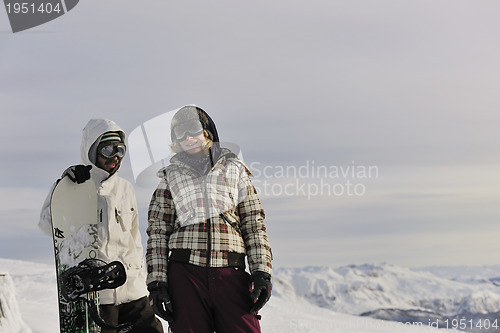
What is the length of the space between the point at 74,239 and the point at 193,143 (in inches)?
62.1

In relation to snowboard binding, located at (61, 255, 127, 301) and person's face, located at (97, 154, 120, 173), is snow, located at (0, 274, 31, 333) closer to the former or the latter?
snowboard binding, located at (61, 255, 127, 301)

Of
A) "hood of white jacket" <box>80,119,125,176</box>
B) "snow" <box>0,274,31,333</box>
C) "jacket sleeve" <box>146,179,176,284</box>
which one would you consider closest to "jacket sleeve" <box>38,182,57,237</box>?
"hood of white jacket" <box>80,119,125,176</box>

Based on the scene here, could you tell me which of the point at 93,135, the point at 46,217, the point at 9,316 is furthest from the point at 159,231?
the point at 9,316

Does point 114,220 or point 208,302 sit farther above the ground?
point 114,220

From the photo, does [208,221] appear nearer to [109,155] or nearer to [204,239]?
[204,239]

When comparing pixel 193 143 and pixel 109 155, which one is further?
pixel 109 155

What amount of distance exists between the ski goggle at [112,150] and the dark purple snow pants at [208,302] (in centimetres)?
153

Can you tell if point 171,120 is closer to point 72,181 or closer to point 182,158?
point 182,158

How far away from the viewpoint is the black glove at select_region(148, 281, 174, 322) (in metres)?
3.74

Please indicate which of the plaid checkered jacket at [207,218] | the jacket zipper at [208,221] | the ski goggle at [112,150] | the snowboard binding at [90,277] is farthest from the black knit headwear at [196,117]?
the snowboard binding at [90,277]

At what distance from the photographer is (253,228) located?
389 cm

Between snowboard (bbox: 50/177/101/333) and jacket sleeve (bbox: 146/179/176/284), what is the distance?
113 centimetres

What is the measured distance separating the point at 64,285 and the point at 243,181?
1.85 metres

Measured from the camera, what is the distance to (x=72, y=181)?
5059mm
